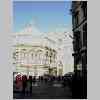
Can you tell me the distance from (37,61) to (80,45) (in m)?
0.58

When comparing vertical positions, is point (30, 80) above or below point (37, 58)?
below

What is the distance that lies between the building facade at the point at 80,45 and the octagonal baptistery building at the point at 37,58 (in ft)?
0.77

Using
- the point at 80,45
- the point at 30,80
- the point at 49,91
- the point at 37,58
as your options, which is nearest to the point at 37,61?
the point at 37,58

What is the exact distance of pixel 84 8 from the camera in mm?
6270

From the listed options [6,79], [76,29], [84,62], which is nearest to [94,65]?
[84,62]

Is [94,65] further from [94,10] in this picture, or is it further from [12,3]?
[12,3]

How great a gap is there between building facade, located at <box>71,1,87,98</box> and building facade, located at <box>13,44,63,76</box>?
24cm

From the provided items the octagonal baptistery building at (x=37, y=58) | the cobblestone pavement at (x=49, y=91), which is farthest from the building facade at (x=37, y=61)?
the cobblestone pavement at (x=49, y=91)

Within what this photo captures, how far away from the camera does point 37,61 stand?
6.43 m

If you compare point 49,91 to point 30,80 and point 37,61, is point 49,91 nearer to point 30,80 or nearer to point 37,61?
point 30,80

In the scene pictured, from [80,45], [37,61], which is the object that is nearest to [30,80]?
[37,61]

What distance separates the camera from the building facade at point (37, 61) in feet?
21.0

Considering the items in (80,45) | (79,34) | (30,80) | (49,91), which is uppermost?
(79,34)

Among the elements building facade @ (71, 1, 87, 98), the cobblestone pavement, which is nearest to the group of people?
the cobblestone pavement
